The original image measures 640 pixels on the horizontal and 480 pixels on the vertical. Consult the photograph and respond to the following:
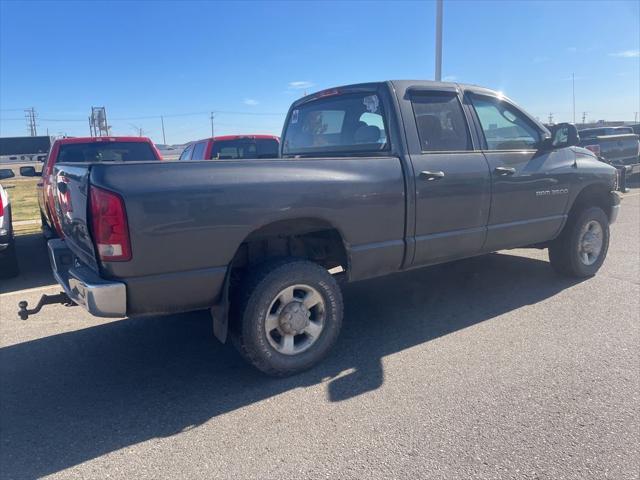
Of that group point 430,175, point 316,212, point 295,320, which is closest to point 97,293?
point 295,320

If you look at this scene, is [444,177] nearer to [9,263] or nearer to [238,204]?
[238,204]

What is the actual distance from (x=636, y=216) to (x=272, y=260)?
9.33 metres

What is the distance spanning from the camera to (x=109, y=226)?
2904 millimetres

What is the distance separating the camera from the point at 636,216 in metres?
10.2

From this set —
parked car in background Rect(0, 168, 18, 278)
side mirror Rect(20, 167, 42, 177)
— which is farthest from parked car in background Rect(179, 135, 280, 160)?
parked car in background Rect(0, 168, 18, 278)

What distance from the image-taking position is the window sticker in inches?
172

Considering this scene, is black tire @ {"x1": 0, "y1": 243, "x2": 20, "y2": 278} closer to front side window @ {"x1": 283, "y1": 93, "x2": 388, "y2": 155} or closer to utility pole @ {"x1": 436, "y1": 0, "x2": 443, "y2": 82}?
front side window @ {"x1": 283, "y1": 93, "x2": 388, "y2": 155}

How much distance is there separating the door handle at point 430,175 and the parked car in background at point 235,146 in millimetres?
6105

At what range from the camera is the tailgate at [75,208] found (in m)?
3.05

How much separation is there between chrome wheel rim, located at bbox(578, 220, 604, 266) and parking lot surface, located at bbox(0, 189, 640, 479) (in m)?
0.62

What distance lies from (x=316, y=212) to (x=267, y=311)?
757mm

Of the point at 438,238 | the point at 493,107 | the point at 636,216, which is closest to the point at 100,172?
the point at 438,238

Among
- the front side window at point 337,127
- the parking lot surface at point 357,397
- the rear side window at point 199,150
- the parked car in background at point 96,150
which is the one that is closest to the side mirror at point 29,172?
the parked car in background at point 96,150

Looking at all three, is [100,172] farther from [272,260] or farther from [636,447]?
[636,447]
